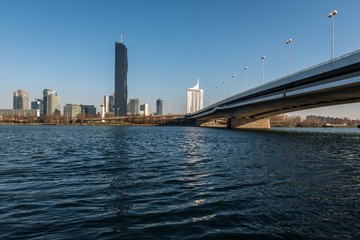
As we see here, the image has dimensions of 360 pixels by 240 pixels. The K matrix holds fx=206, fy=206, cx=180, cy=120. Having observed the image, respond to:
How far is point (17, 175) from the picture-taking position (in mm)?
11172

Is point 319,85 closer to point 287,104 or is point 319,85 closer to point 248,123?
point 287,104

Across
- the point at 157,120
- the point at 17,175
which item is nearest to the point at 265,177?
the point at 17,175

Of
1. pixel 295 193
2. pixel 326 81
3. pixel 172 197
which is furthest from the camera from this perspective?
pixel 326 81

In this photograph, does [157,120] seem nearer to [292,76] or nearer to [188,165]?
[292,76]

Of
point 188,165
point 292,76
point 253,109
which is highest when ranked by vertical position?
point 292,76

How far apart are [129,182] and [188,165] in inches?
205

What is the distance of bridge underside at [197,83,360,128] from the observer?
4338 centimetres

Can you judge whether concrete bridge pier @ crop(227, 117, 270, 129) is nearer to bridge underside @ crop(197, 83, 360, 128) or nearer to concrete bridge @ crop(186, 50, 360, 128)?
bridge underside @ crop(197, 83, 360, 128)

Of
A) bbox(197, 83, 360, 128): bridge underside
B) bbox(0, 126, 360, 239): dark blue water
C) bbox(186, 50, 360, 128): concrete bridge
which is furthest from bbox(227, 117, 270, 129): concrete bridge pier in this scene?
bbox(0, 126, 360, 239): dark blue water

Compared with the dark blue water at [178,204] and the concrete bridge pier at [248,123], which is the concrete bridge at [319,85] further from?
the dark blue water at [178,204]

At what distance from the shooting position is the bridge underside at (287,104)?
1708 inches

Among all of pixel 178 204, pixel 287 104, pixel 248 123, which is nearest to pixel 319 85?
pixel 287 104

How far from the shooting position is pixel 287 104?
198 feet

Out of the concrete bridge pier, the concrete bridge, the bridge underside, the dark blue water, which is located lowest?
the dark blue water
